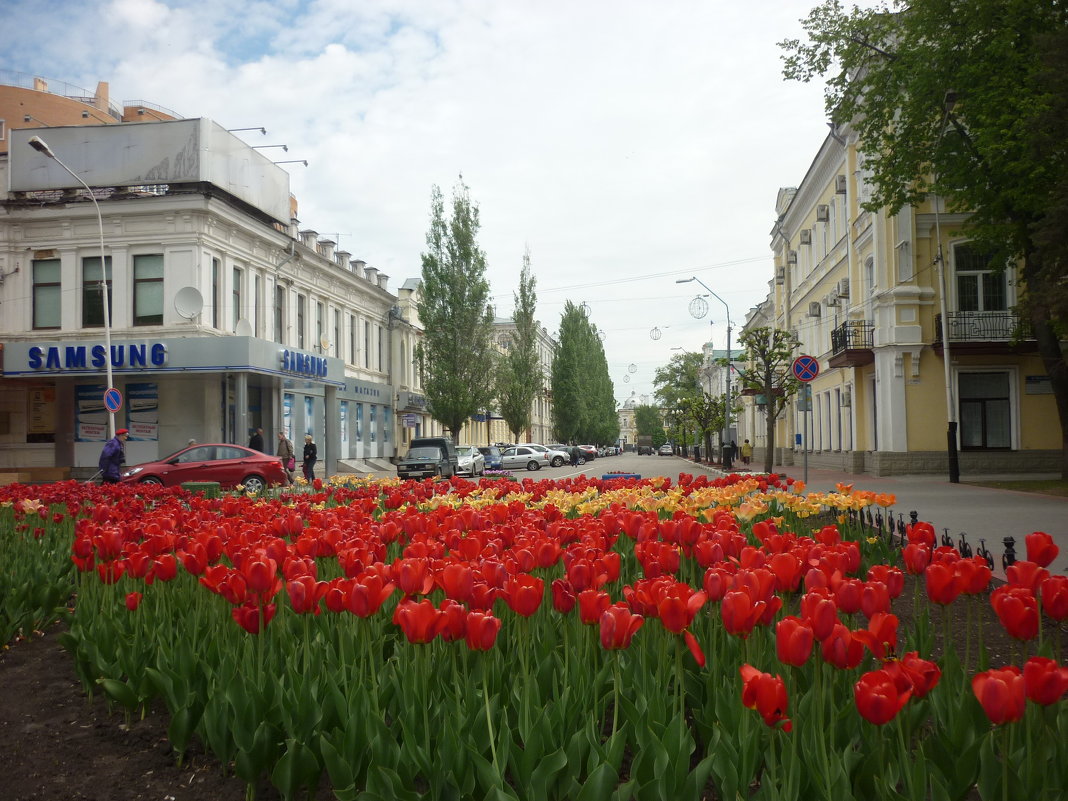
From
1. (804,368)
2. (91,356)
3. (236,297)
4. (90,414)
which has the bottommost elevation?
(90,414)

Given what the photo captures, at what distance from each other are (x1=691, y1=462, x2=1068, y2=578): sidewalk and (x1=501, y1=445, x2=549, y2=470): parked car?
1156 inches

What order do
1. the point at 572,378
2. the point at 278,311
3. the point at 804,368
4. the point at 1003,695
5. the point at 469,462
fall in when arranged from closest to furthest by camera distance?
the point at 1003,695 < the point at 804,368 < the point at 278,311 < the point at 469,462 < the point at 572,378

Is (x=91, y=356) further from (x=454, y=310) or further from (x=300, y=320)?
(x=454, y=310)

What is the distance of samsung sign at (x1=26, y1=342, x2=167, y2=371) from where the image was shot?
31.1 meters

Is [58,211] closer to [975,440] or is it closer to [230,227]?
[230,227]

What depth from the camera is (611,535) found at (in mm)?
Result: 5148

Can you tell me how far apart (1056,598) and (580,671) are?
4.90ft

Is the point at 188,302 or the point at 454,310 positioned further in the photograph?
the point at 454,310

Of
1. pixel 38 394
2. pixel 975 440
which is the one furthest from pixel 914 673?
pixel 38 394

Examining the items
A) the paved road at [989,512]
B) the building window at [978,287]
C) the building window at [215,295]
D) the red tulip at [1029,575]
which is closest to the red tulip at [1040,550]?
the red tulip at [1029,575]

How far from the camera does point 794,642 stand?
8.17 ft

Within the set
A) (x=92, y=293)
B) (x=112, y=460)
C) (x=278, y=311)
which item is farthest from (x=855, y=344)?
(x=92, y=293)

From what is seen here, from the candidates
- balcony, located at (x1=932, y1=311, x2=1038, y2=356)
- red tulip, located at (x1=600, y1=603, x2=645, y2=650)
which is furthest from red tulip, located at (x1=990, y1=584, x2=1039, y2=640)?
balcony, located at (x1=932, y1=311, x2=1038, y2=356)

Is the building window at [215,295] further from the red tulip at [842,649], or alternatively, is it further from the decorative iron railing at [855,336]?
the red tulip at [842,649]
